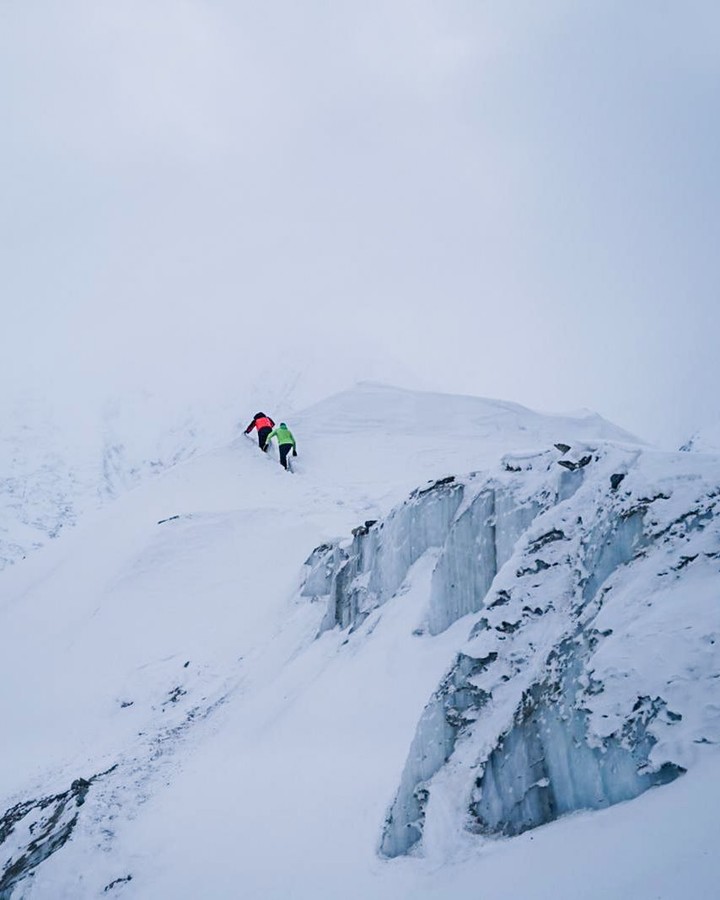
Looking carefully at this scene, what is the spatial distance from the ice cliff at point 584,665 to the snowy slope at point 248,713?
0.15 meters

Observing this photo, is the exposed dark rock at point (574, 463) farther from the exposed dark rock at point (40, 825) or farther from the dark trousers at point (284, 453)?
the dark trousers at point (284, 453)

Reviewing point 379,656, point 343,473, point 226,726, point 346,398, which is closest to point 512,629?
point 379,656

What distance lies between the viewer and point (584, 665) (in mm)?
6398

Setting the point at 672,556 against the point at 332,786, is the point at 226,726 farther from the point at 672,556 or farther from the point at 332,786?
the point at 672,556

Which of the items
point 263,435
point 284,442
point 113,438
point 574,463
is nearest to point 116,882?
point 574,463

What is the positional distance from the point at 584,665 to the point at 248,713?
8716 mm

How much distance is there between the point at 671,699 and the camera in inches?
220

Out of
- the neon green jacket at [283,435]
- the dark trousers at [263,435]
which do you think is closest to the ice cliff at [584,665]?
the neon green jacket at [283,435]

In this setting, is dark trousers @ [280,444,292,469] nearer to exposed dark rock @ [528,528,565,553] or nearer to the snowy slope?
the snowy slope

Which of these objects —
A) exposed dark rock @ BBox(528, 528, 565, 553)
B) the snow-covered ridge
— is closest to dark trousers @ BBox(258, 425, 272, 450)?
the snow-covered ridge

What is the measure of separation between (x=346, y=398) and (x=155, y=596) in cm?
1431

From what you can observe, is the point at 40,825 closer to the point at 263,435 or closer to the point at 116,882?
the point at 116,882

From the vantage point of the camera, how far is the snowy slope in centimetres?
593

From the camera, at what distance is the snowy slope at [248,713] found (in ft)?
19.5
